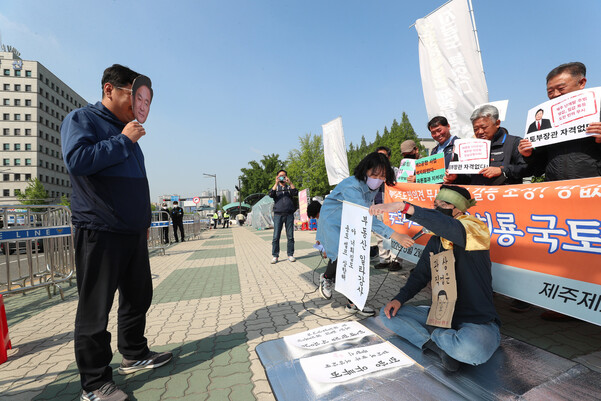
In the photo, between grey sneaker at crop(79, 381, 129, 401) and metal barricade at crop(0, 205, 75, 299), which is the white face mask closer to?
grey sneaker at crop(79, 381, 129, 401)

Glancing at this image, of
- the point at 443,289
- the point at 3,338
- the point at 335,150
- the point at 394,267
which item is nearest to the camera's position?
the point at 443,289

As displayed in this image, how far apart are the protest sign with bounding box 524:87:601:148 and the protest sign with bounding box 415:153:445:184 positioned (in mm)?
1025

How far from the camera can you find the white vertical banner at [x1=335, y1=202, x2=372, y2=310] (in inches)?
98.6

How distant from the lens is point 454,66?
15.4 feet

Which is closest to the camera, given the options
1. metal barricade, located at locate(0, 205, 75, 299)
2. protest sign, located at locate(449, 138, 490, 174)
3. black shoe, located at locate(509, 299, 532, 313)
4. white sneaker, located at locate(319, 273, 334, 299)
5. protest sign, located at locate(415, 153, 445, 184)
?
protest sign, located at locate(449, 138, 490, 174)

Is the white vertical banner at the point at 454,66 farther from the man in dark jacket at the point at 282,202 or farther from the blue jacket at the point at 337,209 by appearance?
the man in dark jacket at the point at 282,202

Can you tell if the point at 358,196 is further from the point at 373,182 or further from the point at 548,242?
the point at 548,242

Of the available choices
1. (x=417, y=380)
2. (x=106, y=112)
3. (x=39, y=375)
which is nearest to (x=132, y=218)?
(x=106, y=112)

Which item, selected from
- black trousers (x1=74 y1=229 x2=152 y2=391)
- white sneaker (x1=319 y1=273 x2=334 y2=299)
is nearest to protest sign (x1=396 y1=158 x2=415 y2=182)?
white sneaker (x1=319 y1=273 x2=334 y2=299)

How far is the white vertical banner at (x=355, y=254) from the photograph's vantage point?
2.50m

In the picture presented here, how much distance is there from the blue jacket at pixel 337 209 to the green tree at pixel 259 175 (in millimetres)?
45895

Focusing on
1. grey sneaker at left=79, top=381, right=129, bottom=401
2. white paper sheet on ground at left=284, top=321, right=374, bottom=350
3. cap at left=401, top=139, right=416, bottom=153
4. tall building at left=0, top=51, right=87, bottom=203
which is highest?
tall building at left=0, top=51, right=87, bottom=203

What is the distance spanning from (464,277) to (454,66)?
3.98 m

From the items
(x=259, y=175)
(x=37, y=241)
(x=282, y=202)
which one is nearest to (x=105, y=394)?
(x=37, y=241)
